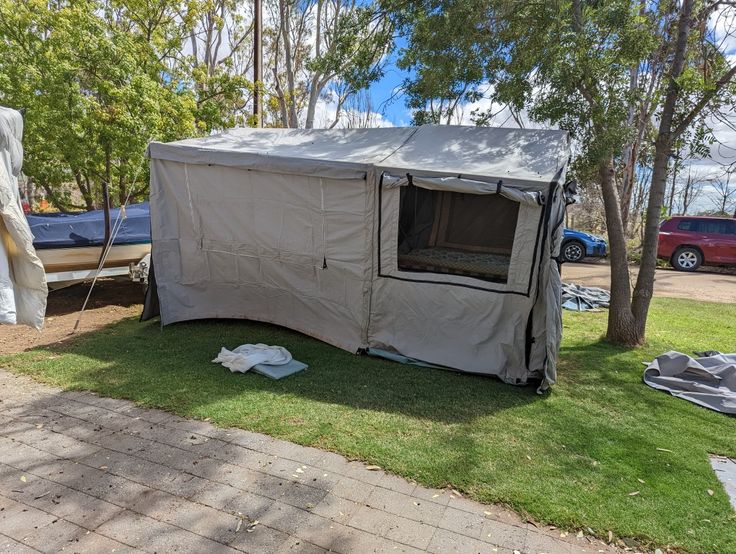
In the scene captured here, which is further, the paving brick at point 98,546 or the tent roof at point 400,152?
the tent roof at point 400,152

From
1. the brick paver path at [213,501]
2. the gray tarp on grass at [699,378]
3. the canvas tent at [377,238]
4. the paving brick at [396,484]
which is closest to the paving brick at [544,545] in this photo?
the brick paver path at [213,501]

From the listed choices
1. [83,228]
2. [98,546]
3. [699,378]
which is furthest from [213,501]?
[83,228]

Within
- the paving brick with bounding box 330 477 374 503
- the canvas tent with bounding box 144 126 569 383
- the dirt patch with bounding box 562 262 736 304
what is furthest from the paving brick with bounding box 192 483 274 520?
the dirt patch with bounding box 562 262 736 304

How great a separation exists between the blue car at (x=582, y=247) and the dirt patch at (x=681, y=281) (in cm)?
102

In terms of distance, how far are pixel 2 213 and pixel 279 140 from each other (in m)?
3.86

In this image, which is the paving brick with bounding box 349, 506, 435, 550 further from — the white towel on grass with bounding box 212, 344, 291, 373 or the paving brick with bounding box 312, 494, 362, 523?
the white towel on grass with bounding box 212, 344, 291, 373

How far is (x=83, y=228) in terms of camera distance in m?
7.44

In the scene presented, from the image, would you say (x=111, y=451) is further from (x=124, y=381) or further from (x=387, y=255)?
(x=387, y=255)

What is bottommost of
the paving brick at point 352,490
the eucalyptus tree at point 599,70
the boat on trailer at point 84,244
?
the paving brick at point 352,490

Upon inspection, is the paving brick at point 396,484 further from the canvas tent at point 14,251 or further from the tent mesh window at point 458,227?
the tent mesh window at point 458,227

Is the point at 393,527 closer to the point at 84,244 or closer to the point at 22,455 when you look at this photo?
the point at 22,455

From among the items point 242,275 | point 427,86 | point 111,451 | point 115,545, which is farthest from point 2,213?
point 427,86

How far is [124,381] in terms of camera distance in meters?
4.71

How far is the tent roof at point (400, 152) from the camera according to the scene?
5070 millimetres
